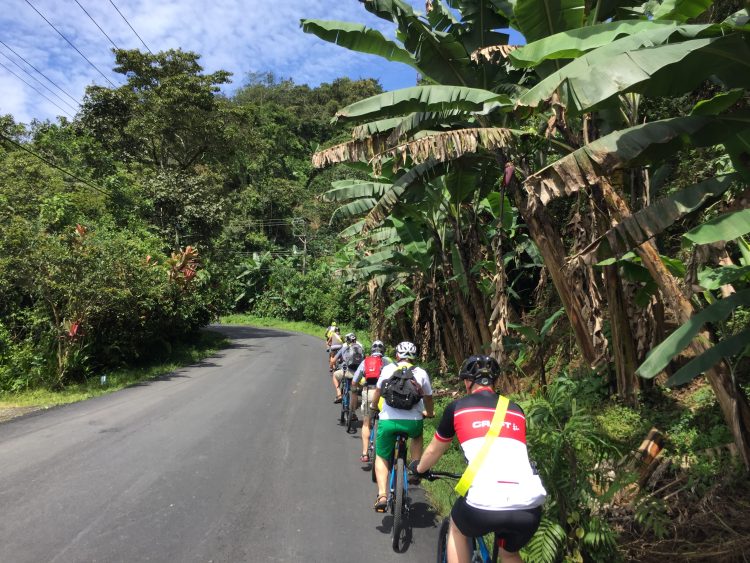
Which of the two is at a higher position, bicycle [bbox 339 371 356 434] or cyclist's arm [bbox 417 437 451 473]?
cyclist's arm [bbox 417 437 451 473]

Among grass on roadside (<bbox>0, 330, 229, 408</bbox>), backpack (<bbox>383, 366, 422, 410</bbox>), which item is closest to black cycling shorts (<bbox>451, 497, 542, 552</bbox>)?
backpack (<bbox>383, 366, 422, 410</bbox>)

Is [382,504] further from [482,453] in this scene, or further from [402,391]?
[482,453]

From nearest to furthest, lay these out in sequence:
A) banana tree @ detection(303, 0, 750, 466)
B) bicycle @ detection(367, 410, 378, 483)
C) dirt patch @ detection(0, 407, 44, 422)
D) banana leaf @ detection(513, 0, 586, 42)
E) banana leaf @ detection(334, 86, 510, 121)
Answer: banana tree @ detection(303, 0, 750, 466) < banana leaf @ detection(513, 0, 586, 42) < banana leaf @ detection(334, 86, 510, 121) < bicycle @ detection(367, 410, 378, 483) < dirt patch @ detection(0, 407, 44, 422)

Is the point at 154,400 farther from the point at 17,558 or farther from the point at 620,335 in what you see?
the point at 620,335

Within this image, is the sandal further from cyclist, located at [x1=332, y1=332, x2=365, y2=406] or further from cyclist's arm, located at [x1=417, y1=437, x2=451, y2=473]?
cyclist, located at [x1=332, y1=332, x2=365, y2=406]

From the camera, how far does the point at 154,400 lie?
41.0 ft

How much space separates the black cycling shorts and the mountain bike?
1.61m

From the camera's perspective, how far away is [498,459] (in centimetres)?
311

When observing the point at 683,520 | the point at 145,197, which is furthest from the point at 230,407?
the point at 145,197

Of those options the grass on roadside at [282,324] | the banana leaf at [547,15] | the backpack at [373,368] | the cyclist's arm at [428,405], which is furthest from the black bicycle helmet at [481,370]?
the grass on roadside at [282,324]

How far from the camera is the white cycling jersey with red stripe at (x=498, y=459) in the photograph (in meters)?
3.04

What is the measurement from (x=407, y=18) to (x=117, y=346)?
14.8 meters

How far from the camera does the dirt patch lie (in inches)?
423

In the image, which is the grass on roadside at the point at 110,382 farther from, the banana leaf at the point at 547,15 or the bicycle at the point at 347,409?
the banana leaf at the point at 547,15
